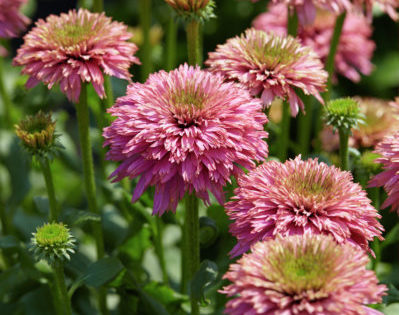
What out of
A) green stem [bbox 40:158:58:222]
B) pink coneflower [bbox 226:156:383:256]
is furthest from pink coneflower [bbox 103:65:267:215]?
green stem [bbox 40:158:58:222]

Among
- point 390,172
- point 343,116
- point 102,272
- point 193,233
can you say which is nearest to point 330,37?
point 343,116

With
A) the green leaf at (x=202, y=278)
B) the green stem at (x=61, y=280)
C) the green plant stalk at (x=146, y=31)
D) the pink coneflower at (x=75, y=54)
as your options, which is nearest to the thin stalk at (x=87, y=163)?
the pink coneflower at (x=75, y=54)

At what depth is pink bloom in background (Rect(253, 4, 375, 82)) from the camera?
2018 millimetres

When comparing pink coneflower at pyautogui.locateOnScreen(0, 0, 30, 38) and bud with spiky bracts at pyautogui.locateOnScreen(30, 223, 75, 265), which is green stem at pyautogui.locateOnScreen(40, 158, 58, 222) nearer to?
bud with spiky bracts at pyautogui.locateOnScreen(30, 223, 75, 265)

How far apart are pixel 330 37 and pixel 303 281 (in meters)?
1.30

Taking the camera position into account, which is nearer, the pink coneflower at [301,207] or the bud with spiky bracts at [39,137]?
the pink coneflower at [301,207]

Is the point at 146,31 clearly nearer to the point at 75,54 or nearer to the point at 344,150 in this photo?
the point at 75,54

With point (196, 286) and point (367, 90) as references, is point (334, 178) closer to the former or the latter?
point (196, 286)

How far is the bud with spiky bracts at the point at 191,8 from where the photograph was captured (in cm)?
138

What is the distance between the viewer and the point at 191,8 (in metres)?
1.39

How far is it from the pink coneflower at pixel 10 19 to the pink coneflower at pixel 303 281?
116 centimetres

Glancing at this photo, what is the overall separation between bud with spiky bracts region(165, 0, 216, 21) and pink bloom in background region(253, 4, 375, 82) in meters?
0.61

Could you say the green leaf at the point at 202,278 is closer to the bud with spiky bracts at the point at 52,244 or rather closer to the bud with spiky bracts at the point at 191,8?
the bud with spiky bracts at the point at 52,244

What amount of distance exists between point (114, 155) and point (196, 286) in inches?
12.0
